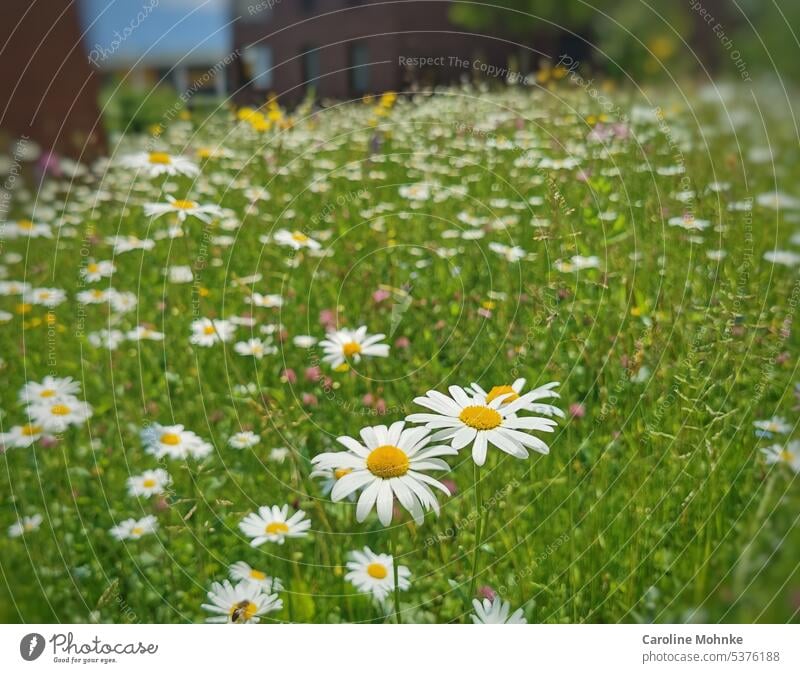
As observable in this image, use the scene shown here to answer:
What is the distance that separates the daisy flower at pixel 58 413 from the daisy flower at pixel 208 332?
233 mm

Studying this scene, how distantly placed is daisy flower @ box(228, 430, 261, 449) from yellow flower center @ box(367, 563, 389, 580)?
0.30 meters

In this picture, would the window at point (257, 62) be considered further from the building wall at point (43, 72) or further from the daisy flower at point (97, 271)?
the daisy flower at point (97, 271)

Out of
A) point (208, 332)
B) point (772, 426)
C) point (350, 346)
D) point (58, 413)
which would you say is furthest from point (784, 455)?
point (58, 413)

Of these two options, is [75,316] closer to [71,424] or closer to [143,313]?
[143,313]

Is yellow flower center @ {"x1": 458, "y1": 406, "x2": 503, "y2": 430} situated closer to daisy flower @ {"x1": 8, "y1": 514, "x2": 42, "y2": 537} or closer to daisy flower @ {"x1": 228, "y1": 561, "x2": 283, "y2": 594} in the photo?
daisy flower @ {"x1": 228, "y1": 561, "x2": 283, "y2": 594}

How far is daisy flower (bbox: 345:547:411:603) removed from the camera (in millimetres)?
860

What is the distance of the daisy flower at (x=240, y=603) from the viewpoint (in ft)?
2.91

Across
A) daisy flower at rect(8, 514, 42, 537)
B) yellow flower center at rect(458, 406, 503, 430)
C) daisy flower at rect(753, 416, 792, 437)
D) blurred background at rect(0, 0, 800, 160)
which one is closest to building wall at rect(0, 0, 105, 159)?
blurred background at rect(0, 0, 800, 160)

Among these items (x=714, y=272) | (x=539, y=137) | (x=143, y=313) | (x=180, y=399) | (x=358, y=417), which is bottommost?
(x=358, y=417)

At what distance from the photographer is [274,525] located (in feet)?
3.04

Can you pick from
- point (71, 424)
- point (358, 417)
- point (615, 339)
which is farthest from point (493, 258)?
point (71, 424)

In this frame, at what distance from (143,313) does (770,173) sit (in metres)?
1.41

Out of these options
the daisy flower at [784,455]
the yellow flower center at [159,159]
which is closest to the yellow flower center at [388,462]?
the daisy flower at [784,455]

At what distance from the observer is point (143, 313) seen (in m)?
1.46
